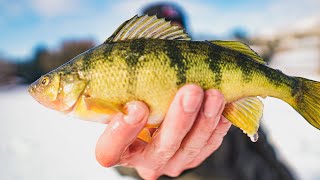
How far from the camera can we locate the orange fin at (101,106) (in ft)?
4.70

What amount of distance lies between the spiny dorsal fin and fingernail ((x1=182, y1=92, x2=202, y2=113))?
0.62 ft

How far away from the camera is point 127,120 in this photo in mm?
1437

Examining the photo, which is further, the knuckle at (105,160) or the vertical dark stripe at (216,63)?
the knuckle at (105,160)

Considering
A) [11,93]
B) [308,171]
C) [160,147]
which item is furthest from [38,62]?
[160,147]

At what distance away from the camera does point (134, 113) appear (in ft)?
4.60

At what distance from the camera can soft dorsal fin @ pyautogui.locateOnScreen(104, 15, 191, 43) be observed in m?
1.50

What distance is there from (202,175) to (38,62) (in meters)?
11.6

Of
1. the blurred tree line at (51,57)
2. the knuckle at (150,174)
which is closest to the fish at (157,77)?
the knuckle at (150,174)

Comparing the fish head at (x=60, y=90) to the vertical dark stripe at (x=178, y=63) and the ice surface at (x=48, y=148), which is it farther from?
the ice surface at (x=48, y=148)

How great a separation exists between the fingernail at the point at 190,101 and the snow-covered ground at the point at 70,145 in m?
3.25

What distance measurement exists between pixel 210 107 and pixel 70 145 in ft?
16.8

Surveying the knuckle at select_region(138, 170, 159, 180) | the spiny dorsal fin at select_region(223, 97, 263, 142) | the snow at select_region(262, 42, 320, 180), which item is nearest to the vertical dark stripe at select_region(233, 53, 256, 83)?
the spiny dorsal fin at select_region(223, 97, 263, 142)

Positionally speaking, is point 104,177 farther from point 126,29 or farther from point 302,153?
point 126,29

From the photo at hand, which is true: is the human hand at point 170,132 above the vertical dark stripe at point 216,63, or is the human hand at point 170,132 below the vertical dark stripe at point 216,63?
below
